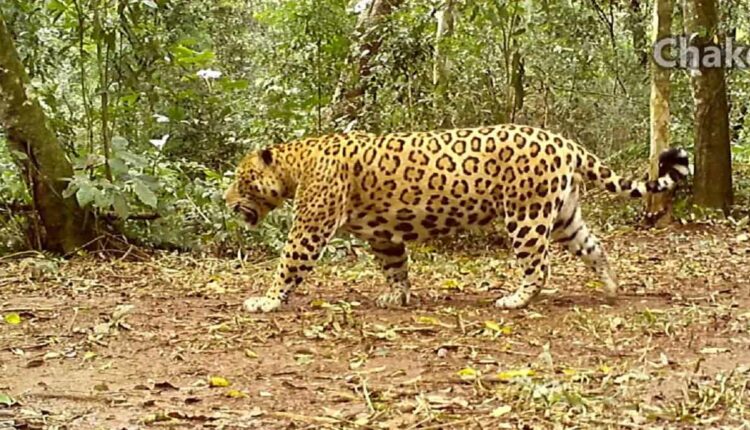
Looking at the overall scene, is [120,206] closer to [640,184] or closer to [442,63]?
[442,63]

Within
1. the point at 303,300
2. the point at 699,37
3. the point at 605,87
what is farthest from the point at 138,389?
the point at 605,87

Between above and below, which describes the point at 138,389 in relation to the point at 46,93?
below

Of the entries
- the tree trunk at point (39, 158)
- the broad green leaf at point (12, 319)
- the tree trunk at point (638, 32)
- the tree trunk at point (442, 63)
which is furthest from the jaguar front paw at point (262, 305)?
the tree trunk at point (638, 32)

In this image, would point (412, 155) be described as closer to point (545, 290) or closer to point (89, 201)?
point (545, 290)

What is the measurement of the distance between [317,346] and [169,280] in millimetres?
3082

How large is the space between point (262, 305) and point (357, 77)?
4899 mm

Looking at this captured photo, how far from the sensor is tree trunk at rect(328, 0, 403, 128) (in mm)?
11180

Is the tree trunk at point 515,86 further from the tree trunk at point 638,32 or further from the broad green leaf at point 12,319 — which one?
the broad green leaf at point 12,319

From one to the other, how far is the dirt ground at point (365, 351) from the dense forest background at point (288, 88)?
3.32ft

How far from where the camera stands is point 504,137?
7.05m

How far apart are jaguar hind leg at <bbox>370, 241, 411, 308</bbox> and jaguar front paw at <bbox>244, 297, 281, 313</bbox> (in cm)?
78

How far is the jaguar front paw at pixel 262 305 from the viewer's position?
6.92m

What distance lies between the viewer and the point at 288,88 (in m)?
12.6

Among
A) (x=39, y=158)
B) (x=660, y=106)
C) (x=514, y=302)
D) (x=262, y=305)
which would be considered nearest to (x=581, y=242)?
(x=514, y=302)
